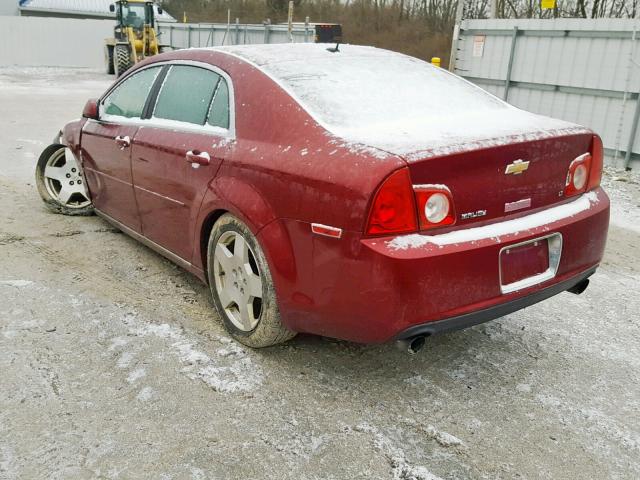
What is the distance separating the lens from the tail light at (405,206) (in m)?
2.35

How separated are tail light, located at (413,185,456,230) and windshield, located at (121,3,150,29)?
23208 mm

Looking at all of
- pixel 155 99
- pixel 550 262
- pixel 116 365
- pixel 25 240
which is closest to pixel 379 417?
pixel 550 262

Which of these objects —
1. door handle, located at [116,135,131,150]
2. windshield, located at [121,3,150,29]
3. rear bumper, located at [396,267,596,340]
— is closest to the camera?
rear bumper, located at [396,267,596,340]

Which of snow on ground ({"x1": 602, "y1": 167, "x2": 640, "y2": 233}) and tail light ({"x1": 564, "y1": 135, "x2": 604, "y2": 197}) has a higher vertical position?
tail light ({"x1": 564, "y1": 135, "x2": 604, "y2": 197})

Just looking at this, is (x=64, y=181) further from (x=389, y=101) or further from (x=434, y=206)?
(x=434, y=206)

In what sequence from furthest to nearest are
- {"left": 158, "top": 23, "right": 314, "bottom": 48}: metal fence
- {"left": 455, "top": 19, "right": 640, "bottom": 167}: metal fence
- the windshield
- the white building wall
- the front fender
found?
the white building wall, the windshield, {"left": 158, "top": 23, "right": 314, "bottom": 48}: metal fence, {"left": 455, "top": 19, "right": 640, "bottom": 167}: metal fence, the front fender

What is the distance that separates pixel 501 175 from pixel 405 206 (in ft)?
1.71

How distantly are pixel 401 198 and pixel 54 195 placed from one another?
13.5ft

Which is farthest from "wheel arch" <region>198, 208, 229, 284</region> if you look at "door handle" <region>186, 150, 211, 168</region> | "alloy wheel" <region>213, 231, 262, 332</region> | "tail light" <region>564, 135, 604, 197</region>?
"tail light" <region>564, 135, 604, 197</region>

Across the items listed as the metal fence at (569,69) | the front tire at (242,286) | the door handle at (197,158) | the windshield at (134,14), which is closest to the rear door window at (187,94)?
the door handle at (197,158)

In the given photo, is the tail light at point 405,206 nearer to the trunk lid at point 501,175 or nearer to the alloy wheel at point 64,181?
the trunk lid at point 501,175

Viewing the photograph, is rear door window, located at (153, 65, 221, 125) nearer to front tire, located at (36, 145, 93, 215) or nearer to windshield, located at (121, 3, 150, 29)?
front tire, located at (36, 145, 93, 215)

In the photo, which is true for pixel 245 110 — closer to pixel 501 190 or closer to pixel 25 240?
pixel 501 190

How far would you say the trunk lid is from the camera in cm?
243
